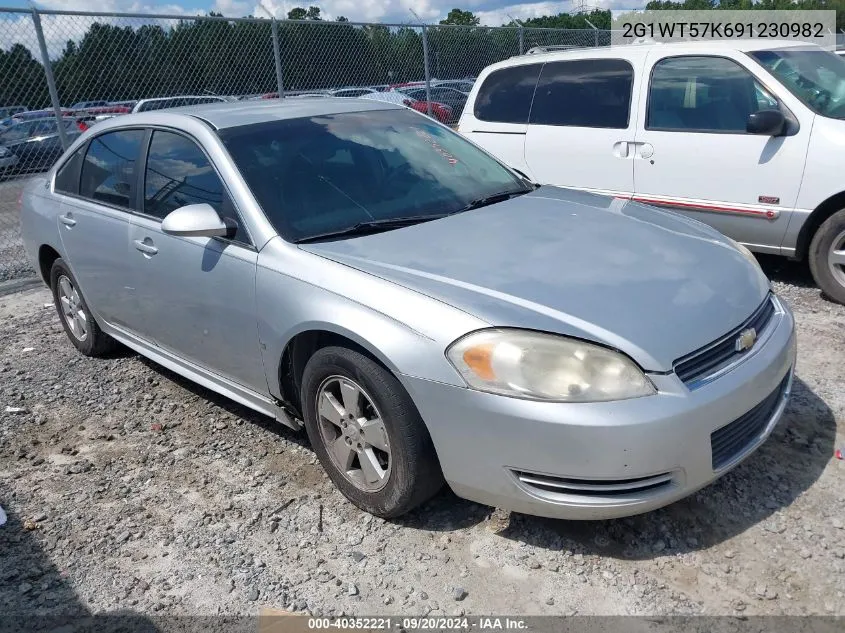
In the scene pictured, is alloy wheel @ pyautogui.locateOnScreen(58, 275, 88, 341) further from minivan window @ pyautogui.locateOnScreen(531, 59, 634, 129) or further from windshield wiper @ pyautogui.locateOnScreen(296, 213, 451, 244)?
minivan window @ pyautogui.locateOnScreen(531, 59, 634, 129)

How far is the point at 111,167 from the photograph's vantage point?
4391 mm

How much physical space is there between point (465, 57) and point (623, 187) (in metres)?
8.13

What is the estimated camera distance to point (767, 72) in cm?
Result: 549

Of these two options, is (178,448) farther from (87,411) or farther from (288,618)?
(288,618)

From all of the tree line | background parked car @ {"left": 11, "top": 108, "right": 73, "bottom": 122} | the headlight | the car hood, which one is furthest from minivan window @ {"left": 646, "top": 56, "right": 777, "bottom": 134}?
background parked car @ {"left": 11, "top": 108, "right": 73, "bottom": 122}

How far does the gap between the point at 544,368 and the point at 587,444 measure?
0.28m

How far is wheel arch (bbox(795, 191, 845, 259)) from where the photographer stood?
5.12 metres

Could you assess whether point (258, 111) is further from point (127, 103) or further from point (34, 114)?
point (127, 103)

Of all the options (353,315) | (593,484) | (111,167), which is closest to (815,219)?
(593,484)

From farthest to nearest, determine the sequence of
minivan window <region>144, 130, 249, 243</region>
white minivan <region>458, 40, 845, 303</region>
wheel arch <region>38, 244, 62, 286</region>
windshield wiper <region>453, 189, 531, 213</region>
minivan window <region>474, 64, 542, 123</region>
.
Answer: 1. minivan window <region>474, 64, 542, 123</region>
2. white minivan <region>458, 40, 845, 303</region>
3. wheel arch <region>38, 244, 62, 286</region>
4. windshield wiper <region>453, 189, 531, 213</region>
5. minivan window <region>144, 130, 249, 243</region>

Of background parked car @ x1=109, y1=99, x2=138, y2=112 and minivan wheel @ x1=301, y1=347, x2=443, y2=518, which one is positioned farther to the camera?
background parked car @ x1=109, y1=99, x2=138, y2=112

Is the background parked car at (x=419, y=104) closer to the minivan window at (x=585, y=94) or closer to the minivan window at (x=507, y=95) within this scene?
the minivan window at (x=507, y=95)

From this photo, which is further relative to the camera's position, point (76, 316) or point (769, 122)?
point (769, 122)

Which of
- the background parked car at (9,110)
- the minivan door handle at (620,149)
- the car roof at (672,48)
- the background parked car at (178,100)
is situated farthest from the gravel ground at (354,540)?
the background parked car at (178,100)
